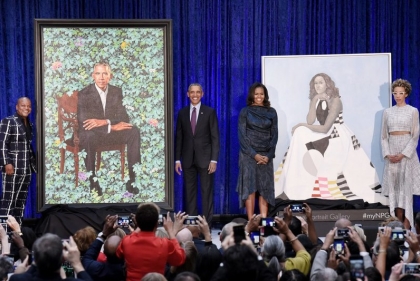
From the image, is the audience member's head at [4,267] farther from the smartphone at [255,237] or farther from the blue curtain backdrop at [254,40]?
the blue curtain backdrop at [254,40]

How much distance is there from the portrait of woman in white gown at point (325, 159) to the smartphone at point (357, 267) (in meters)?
5.66

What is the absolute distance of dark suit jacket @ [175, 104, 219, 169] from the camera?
32.6 ft

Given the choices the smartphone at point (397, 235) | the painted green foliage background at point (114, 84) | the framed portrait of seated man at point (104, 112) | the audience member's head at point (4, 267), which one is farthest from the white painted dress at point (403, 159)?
the audience member's head at point (4, 267)

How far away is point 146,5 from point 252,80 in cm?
166

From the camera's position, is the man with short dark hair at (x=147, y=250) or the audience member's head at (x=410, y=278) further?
the man with short dark hair at (x=147, y=250)

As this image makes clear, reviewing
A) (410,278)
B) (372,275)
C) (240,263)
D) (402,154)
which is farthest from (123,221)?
(402,154)

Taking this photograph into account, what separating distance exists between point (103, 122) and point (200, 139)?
1.18 meters

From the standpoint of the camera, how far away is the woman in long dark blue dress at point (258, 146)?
964cm

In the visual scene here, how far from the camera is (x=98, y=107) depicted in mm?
10008

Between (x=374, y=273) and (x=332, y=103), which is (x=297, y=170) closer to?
(x=332, y=103)

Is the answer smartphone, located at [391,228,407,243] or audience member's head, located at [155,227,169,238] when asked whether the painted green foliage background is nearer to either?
audience member's head, located at [155,227,169,238]

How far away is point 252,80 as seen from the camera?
10883 mm

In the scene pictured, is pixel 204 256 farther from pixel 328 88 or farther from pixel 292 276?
pixel 328 88

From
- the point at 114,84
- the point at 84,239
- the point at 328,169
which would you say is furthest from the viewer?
the point at 328,169
